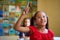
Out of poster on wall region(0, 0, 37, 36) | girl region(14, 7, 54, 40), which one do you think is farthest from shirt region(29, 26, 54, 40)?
poster on wall region(0, 0, 37, 36)

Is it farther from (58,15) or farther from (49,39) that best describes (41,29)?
(58,15)

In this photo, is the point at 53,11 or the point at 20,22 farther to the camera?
the point at 53,11

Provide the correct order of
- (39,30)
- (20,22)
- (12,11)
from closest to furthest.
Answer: (20,22)
(39,30)
(12,11)

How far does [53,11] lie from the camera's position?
3.68 meters

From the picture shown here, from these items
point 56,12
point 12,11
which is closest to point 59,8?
point 56,12

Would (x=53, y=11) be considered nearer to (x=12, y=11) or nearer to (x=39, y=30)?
(x=12, y=11)

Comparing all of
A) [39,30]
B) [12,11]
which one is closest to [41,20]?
[39,30]

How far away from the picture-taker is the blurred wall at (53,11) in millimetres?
3621

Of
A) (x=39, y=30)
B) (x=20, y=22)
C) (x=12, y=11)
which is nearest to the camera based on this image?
(x=20, y=22)

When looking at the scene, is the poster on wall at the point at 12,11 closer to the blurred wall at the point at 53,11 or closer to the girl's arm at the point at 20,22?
the blurred wall at the point at 53,11

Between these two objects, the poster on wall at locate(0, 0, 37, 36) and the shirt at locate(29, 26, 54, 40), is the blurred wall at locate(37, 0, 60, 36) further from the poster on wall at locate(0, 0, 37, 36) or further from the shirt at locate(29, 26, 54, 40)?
the shirt at locate(29, 26, 54, 40)

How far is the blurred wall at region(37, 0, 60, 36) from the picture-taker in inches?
143

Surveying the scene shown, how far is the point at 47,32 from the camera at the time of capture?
107 cm

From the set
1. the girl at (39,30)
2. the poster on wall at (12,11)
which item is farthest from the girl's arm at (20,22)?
the poster on wall at (12,11)
